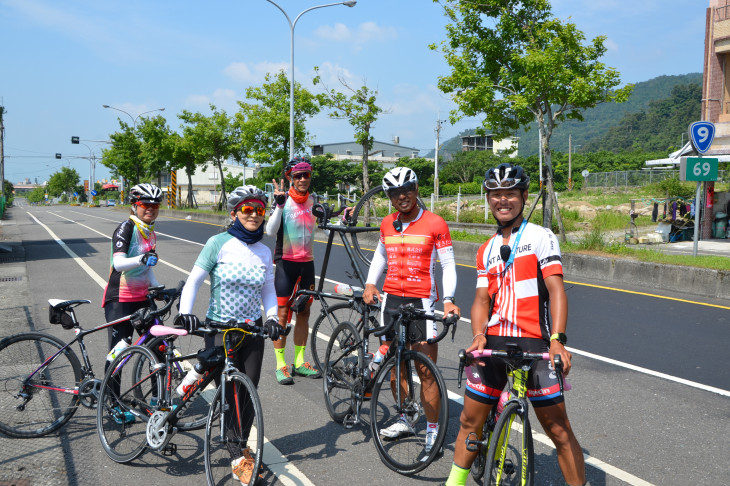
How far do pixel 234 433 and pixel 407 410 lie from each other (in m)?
1.22

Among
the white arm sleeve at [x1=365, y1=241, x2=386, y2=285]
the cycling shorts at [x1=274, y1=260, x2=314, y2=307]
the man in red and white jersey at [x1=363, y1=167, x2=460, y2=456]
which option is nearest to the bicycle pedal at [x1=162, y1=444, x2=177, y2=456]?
the man in red and white jersey at [x1=363, y1=167, x2=460, y2=456]

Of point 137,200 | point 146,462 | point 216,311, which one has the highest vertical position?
point 137,200

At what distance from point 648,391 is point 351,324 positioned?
2900 millimetres

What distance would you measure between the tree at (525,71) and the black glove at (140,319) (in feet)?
42.2

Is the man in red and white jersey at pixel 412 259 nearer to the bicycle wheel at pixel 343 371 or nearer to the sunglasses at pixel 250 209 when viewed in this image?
the bicycle wheel at pixel 343 371

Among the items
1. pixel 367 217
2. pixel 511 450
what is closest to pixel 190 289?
pixel 511 450

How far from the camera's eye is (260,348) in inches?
156

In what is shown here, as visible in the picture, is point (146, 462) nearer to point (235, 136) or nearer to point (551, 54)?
point (551, 54)

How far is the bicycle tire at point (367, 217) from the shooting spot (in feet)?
17.8

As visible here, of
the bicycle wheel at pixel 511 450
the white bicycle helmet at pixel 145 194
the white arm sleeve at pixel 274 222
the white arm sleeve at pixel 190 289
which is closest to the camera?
the bicycle wheel at pixel 511 450

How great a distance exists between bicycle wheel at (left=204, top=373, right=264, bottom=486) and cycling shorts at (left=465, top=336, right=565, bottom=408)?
1.25 meters

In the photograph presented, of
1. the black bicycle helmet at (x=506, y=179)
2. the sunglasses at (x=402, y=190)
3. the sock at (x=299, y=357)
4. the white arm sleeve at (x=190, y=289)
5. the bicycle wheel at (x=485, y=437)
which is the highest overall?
the black bicycle helmet at (x=506, y=179)

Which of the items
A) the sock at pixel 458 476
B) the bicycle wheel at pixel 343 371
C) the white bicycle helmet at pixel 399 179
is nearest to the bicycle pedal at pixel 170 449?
the bicycle wheel at pixel 343 371

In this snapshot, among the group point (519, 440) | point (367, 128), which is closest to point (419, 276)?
point (519, 440)
